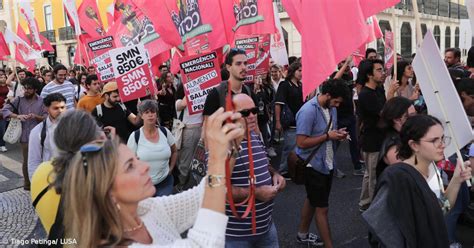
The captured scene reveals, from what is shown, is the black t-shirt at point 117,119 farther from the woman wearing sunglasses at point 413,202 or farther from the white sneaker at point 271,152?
the woman wearing sunglasses at point 413,202

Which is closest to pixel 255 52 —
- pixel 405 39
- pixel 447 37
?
pixel 405 39

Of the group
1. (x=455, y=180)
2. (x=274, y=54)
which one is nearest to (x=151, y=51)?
(x=274, y=54)

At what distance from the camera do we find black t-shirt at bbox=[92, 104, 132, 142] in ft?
17.0

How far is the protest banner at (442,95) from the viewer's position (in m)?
2.77

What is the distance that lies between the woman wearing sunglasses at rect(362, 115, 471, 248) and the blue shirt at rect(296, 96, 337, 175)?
4.35 feet

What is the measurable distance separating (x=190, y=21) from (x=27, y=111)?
3059 millimetres

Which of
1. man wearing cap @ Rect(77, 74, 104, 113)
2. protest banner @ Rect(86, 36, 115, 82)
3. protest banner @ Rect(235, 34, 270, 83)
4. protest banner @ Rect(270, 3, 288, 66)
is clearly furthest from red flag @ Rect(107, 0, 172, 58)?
protest banner @ Rect(270, 3, 288, 66)

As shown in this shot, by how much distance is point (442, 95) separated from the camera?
2.88 meters

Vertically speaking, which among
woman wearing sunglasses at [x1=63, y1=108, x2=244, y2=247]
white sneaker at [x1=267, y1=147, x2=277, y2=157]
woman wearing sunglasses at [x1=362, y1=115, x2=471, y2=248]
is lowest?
white sneaker at [x1=267, y1=147, x2=277, y2=157]

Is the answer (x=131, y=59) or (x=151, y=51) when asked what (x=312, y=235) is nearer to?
(x=131, y=59)

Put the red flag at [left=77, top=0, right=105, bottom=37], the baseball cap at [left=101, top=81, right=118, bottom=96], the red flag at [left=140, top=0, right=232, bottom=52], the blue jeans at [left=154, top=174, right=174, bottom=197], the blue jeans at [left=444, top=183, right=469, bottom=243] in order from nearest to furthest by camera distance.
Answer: the blue jeans at [left=444, top=183, right=469, bottom=243], the blue jeans at [left=154, top=174, right=174, bottom=197], the baseball cap at [left=101, top=81, right=118, bottom=96], the red flag at [left=140, top=0, right=232, bottom=52], the red flag at [left=77, top=0, right=105, bottom=37]

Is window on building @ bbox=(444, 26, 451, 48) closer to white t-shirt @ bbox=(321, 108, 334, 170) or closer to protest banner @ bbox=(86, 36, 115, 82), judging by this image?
protest banner @ bbox=(86, 36, 115, 82)

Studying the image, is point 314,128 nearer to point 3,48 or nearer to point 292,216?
point 292,216

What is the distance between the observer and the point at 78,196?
1422mm
